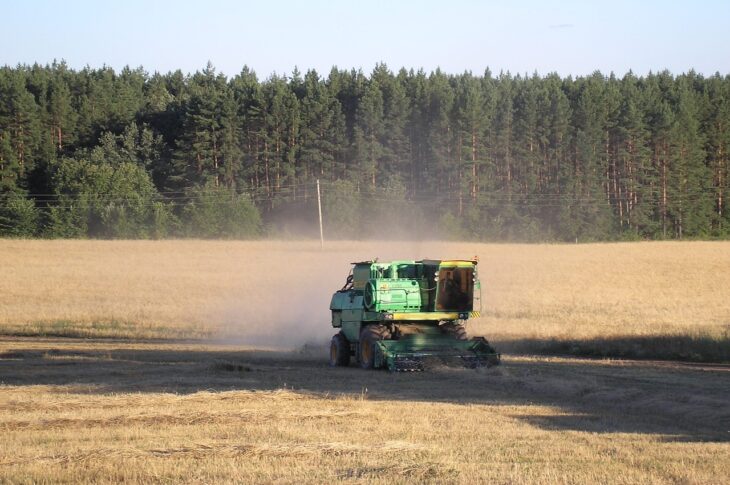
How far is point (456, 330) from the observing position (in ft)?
81.5

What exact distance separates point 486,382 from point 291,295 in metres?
26.0

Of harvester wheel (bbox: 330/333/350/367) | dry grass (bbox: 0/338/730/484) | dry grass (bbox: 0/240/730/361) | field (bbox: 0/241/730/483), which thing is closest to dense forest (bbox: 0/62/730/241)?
dry grass (bbox: 0/240/730/361)

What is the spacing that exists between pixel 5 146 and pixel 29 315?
55.6 metres

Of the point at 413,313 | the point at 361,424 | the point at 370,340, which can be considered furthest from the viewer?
the point at 413,313

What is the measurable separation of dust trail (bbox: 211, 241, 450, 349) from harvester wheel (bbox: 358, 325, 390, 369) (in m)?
9.82

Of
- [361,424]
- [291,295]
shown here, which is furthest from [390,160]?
[361,424]

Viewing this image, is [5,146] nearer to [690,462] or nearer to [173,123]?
[173,123]

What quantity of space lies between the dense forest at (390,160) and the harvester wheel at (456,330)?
56.6 m

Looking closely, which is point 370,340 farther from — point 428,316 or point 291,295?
point 291,295

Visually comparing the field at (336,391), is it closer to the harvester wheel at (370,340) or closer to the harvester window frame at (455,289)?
the harvester wheel at (370,340)

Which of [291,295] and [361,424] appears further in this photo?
[291,295]

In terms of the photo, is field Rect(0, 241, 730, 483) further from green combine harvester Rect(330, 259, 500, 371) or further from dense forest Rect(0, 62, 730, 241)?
dense forest Rect(0, 62, 730, 241)

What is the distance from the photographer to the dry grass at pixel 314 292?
33531mm

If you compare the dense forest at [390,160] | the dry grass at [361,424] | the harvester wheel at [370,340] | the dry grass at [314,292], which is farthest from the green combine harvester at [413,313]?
the dense forest at [390,160]
